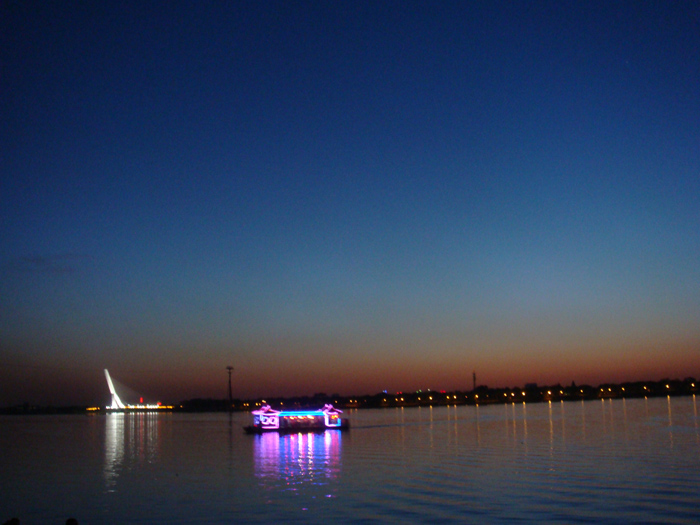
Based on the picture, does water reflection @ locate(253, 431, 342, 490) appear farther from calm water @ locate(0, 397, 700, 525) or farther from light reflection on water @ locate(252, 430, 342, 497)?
calm water @ locate(0, 397, 700, 525)

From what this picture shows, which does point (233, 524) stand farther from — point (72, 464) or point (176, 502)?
point (72, 464)

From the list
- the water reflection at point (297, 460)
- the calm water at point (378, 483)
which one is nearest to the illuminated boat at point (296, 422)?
the water reflection at point (297, 460)

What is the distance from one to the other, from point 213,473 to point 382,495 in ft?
47.2

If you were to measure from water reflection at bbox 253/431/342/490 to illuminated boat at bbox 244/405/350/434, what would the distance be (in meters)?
14.0

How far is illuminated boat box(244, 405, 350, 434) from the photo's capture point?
8219 cm

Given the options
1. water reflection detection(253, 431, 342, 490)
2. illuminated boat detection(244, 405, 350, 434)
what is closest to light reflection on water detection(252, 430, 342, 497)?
water reflection detection(253, 431, 342, 490)

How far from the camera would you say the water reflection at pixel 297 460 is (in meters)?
35.0

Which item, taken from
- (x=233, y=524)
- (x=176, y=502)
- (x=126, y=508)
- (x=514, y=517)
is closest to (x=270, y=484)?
(x=176, y=502)

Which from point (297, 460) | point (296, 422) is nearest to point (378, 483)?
point (297, 460)

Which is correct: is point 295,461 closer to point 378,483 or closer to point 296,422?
point 378,483

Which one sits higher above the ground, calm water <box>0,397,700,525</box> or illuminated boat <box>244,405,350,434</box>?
calm water <box>0,397,700,525</box>

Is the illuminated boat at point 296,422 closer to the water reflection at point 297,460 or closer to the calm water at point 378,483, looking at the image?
the water reflection at point 297,460

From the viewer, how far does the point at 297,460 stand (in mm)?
45594

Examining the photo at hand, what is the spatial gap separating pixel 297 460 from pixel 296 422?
41.8m
